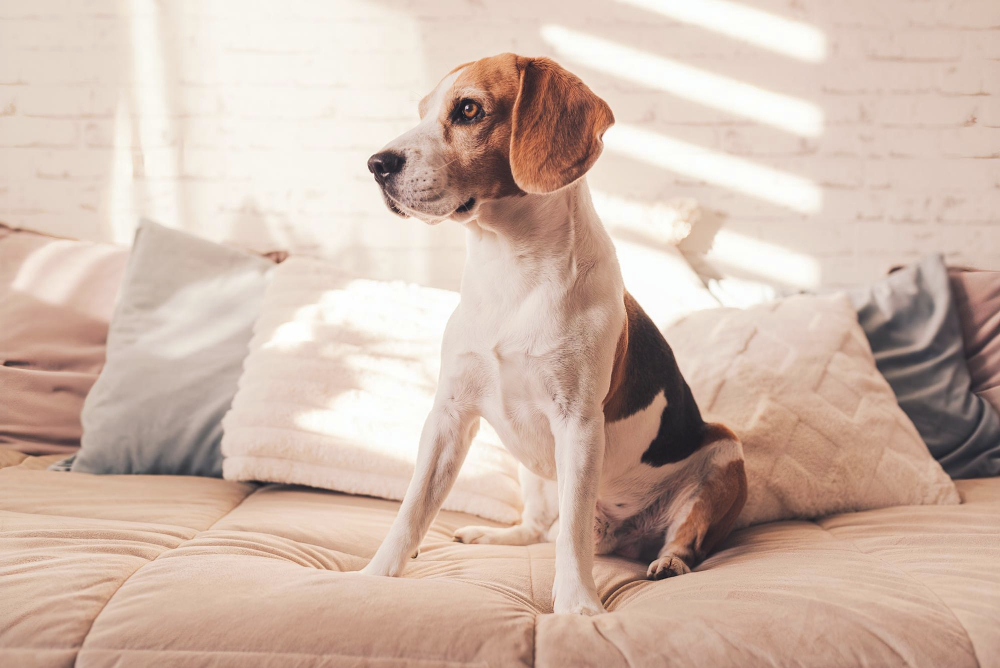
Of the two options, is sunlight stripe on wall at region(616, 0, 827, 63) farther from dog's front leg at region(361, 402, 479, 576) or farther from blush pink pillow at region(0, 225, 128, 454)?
blush pink pillow at region(0, 225, 128, 454)

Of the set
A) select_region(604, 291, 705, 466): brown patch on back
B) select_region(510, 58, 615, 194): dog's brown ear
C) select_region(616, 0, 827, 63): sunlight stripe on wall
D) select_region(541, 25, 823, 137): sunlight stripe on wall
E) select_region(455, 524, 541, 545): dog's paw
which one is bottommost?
select_region(455, 524, 541, 545): dog's paw

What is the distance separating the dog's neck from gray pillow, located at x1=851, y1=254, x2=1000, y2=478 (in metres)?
1.28

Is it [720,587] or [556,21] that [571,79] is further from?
[556,21]

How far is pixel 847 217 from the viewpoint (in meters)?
2.51

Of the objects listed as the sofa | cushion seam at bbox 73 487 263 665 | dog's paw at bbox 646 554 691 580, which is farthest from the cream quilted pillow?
cushion seam at bbox 73 487 263 665

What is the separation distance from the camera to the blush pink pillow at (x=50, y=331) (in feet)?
6.23

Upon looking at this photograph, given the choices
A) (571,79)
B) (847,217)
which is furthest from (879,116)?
(571,79)

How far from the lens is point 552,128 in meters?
1.13

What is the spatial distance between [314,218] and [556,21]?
1.11 metres

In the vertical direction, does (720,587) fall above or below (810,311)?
below

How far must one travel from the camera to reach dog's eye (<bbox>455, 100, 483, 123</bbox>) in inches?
46.3

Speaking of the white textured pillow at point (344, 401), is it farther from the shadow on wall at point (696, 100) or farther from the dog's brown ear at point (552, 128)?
the shadow on wall at point (696, 100)

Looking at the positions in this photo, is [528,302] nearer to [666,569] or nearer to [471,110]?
[471,110]

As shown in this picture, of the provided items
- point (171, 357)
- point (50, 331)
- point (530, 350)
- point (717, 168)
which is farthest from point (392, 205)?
point (717, 168)
